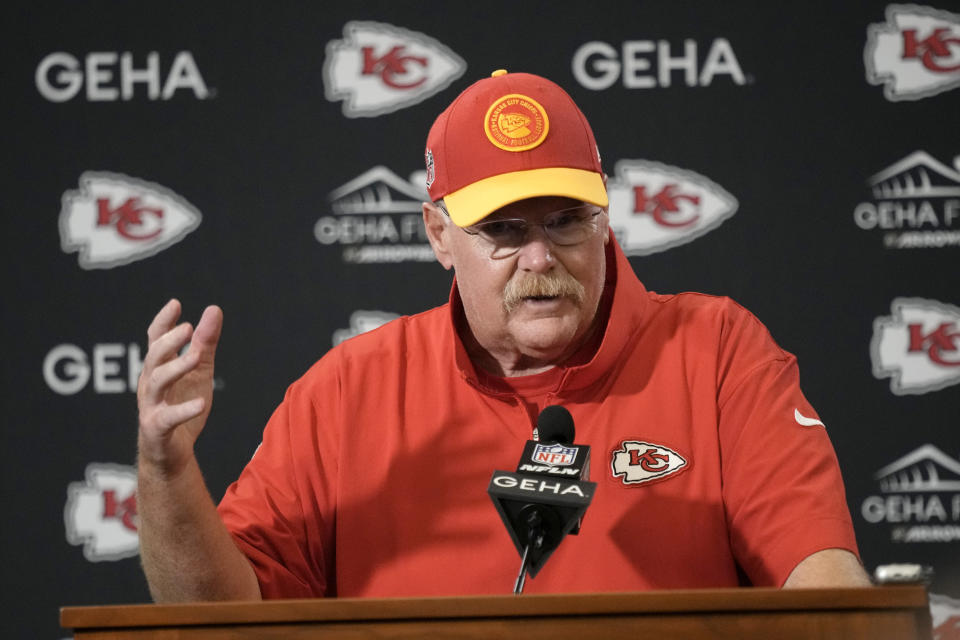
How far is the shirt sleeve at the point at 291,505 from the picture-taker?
5.15 feet

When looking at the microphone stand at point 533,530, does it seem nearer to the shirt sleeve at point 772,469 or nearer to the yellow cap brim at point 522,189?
the shirt sleeve at point 772,469

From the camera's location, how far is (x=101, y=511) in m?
2.50

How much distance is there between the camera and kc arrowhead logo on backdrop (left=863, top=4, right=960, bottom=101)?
2.45 metres

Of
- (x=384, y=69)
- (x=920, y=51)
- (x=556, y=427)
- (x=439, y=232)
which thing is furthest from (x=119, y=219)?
(x=920, y=51)

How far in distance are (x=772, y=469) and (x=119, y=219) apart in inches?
66.1

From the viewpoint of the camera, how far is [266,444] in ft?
5.54

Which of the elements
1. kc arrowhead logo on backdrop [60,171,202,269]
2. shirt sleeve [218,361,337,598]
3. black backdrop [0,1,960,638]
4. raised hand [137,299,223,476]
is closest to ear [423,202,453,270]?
shirt sleeve [218,361,337,598]

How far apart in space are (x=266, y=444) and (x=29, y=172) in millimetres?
1254

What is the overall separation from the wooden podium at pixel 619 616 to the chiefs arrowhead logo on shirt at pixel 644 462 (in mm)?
663

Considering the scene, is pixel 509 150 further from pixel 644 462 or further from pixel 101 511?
pixel 101 511

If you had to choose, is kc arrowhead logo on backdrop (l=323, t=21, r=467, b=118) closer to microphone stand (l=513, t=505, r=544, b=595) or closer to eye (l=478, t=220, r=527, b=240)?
eye (l=478, t=220, r=527, b=240)

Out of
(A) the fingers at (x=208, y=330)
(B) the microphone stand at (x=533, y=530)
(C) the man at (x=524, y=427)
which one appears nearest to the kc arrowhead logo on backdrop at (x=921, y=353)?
(C) the man at (x=524, y=427)

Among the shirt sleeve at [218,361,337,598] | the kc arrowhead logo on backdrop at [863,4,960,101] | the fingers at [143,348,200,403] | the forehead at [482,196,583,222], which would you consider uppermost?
the kc arrowhead logo on backdrop at [863,4,960,101]

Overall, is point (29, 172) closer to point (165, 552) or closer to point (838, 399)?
point (165, 552)
